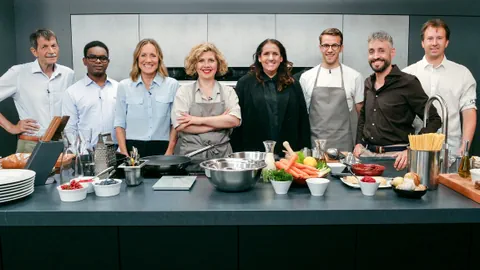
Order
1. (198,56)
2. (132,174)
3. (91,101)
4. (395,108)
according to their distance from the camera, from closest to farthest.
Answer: (132,174)
(198,56)
(395,108)
(91,101)

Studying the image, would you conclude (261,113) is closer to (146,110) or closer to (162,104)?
(162,104)

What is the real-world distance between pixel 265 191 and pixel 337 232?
394mm

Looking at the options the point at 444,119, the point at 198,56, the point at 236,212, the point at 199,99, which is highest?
the point at 198,56

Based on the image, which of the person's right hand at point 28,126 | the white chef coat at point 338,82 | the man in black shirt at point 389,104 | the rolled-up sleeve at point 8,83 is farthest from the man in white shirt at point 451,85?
the rolled-up sleeve at point 8,83

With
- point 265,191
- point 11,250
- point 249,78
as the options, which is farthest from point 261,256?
point 249,78

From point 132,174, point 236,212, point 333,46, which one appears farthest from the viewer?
point 333,46

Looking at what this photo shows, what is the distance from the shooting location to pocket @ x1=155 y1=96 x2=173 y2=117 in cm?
315

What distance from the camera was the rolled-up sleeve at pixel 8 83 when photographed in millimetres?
3514

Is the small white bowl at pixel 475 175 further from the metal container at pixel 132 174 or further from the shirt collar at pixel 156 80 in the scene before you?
the shirt collar at pixel 156 80

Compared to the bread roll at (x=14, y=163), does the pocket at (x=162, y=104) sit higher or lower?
higher

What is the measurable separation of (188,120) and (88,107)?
3.49 ft

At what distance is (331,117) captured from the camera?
10.7 ft

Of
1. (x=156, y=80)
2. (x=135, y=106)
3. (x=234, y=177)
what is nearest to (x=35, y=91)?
(x=135, y=106)

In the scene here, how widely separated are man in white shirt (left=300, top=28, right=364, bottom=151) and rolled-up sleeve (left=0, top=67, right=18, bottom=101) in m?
2.47
